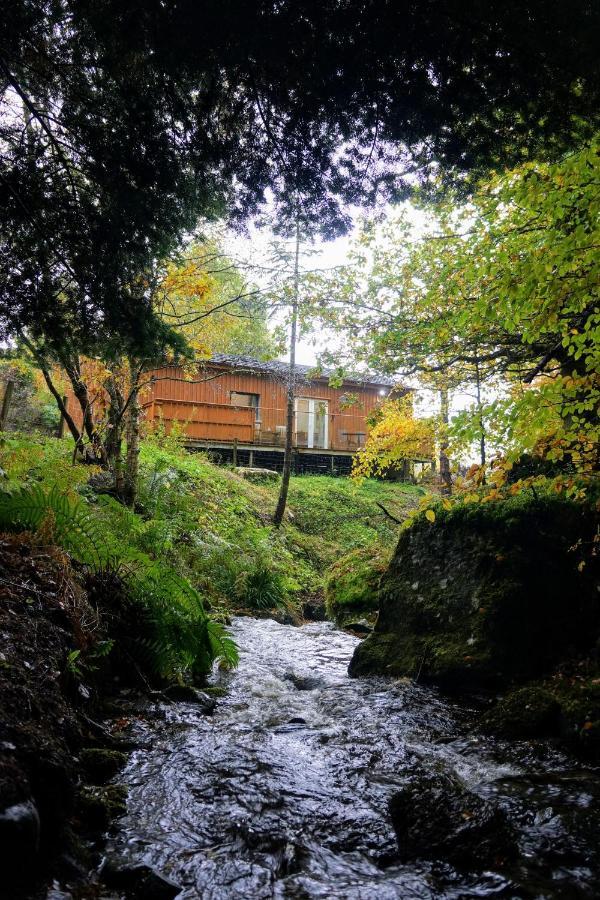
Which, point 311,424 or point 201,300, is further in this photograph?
point 311,424

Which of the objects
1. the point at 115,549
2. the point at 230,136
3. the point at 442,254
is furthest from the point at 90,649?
the point at 442,254

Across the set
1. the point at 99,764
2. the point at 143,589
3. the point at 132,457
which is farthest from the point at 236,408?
the point at 99,764

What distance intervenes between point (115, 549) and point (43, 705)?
2044 millimetres

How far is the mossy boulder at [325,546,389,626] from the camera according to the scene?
29.2ft

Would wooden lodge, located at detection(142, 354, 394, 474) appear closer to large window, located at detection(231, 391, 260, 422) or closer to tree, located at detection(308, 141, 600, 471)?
large window, located at detection(231, 391, 260, 422)

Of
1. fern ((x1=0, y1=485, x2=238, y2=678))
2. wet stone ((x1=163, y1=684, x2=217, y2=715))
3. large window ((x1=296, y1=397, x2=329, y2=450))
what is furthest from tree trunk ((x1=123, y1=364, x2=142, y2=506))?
large window ((x1=296, y1=397, x2=329, y2=450))

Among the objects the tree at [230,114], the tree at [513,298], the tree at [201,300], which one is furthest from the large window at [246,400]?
the tree at [230,114]

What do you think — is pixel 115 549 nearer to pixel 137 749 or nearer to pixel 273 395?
pixel 137 749

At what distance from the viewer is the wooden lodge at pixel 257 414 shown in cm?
2395

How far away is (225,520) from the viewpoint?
1445cm

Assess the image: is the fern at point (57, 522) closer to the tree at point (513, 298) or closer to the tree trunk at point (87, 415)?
the tree at point (513, 298)

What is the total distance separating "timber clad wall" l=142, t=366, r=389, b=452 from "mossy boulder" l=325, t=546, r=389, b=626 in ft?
41.9

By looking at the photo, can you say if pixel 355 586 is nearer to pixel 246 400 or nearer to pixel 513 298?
pixel 513 298

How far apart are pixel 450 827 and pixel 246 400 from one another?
26.1 meters
